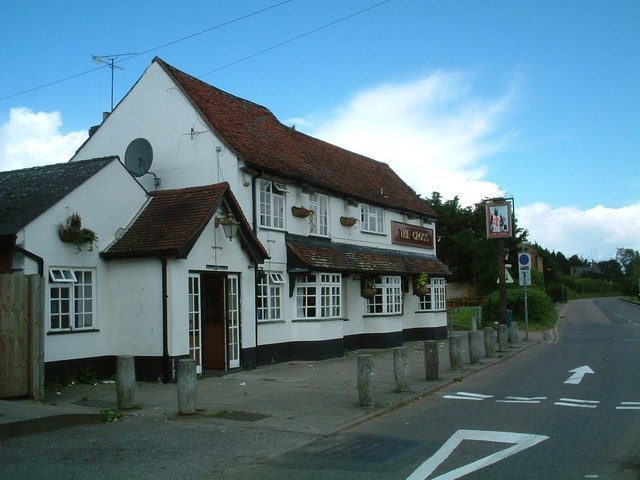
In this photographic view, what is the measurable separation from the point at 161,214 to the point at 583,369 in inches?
446

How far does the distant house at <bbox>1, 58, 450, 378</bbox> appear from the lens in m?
15.6

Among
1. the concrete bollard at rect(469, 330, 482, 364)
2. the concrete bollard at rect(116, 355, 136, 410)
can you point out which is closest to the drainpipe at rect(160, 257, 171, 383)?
the concrete bollard at rect(116, 355, 136, 410)

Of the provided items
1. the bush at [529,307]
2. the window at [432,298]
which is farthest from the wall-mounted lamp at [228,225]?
the bush at [529,307]

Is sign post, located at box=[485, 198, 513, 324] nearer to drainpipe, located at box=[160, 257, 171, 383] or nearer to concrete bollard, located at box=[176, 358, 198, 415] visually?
drainpipe, located at box=[160, 257, 171, 383]

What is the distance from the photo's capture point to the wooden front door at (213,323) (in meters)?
17.3

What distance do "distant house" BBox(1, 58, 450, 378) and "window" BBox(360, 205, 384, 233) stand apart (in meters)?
0.08

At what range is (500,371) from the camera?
17.4 metres

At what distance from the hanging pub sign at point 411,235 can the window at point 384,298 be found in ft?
8.74

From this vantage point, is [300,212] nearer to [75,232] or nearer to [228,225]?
[228,225]

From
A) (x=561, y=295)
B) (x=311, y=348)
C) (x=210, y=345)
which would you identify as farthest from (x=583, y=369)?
(x=561, y=295)

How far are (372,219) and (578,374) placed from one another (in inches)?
465

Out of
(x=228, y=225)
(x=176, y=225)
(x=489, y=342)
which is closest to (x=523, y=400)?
(x=228, y=225)

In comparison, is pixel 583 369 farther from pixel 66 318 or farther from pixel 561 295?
pixel 561 295

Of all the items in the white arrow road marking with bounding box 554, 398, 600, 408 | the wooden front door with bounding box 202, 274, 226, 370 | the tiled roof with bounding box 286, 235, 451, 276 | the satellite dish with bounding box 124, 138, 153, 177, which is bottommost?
the white arrow road marking with bounding box 554, 398, 600, 408
